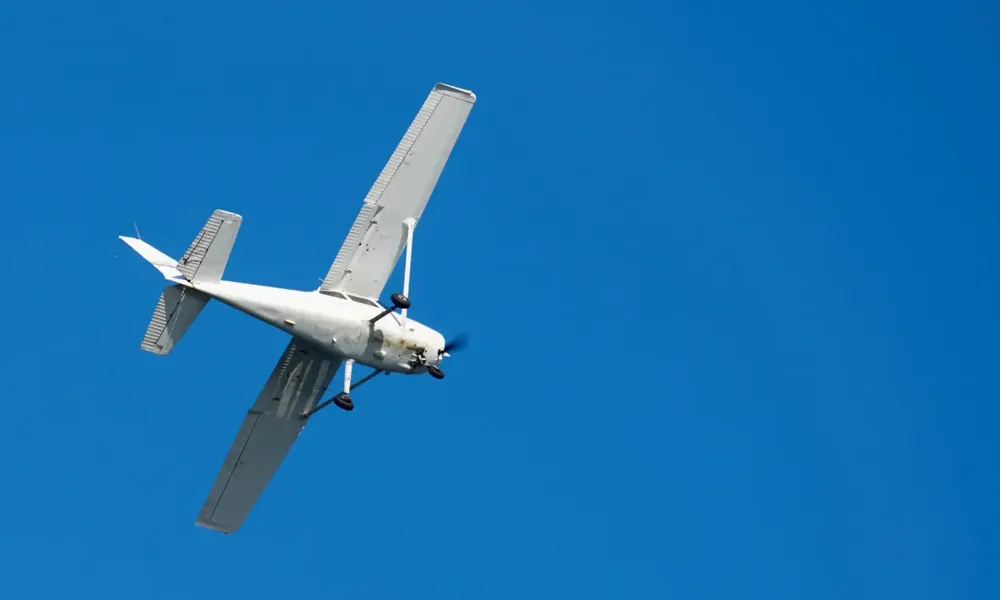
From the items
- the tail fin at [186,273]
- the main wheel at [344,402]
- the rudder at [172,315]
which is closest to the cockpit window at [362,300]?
→ the main wheel at [344,402]

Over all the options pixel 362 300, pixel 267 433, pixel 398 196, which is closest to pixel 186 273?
pixel 362 300

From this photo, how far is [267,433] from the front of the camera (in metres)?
44.3

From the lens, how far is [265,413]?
44.0 meters

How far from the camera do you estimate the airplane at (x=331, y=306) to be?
38844 millimetres

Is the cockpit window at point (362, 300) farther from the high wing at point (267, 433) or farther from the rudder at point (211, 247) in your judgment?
the rudder at point (211, 247)

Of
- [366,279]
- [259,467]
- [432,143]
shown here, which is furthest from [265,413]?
[432,143]

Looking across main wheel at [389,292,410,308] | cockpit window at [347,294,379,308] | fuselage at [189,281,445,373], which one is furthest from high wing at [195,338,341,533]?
main wheel at [389,292,410,308]

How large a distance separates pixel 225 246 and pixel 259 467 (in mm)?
8640

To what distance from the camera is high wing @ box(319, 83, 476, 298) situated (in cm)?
4169

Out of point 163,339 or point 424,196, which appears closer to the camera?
point 163,339

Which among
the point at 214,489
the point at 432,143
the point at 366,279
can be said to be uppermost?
the point at 432,143

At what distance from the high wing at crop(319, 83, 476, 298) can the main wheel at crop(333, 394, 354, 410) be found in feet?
9.11

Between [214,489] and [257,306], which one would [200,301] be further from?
[214,489]

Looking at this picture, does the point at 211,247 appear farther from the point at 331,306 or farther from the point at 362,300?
the point at 362,300
